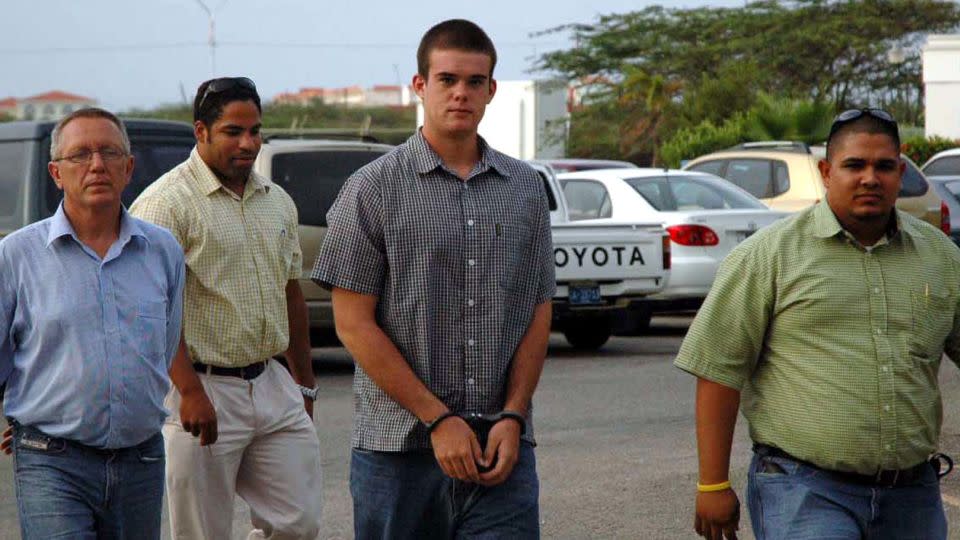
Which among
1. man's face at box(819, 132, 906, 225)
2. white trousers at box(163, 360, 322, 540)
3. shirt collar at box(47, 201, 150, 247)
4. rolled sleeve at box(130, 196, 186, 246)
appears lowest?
white trousers at box(163, 360, 322, 540)

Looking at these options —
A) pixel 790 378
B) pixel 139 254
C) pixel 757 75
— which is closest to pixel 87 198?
pixel 139 254

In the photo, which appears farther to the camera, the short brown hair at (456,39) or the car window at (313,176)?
the car window at (313,176)

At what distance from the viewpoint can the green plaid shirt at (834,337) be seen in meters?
4.27

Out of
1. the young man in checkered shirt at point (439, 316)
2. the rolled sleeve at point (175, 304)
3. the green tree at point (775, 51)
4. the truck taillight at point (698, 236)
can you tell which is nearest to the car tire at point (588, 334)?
the truck taillight at point (698, 236)

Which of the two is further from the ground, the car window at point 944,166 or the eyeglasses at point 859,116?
the eyeglasses at point 859,116

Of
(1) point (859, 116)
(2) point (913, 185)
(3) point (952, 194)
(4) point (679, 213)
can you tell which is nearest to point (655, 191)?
(4) point (679, 213)

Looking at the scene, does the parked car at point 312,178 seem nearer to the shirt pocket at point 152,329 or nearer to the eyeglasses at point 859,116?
the shirt pocket at point 152,329

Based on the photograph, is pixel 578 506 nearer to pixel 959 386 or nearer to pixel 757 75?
pixel 959 386

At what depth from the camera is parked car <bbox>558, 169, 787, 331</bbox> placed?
15055 mm

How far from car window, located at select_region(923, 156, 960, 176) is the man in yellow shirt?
20.4 metres

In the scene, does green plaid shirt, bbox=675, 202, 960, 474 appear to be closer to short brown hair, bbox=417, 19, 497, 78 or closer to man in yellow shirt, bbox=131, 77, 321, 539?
short brown hair, bbox=417, 19, 497, 78

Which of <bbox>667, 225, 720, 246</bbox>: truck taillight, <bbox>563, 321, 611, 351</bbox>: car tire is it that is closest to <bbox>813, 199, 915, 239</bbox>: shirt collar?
<bbox>563, 321, 611, 351</bbox>: car tire

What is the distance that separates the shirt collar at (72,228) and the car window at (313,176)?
747 centimetres

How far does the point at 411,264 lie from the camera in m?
4.23
